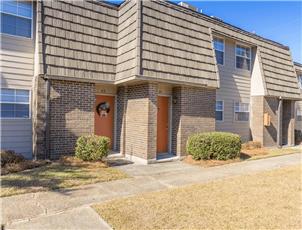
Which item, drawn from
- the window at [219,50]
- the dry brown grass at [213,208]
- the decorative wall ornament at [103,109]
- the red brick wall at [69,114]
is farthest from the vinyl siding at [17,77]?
the window at [219,50]

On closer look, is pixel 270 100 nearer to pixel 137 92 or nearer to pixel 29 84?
pixel 137 92

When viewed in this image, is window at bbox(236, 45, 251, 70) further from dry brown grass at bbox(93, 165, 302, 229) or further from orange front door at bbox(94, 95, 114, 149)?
dry brown grass at bbox(93, 165, 302, 229)

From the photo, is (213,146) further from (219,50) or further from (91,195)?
(219,50)

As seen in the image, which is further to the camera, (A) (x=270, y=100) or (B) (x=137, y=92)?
(A) (x=270, y=100)

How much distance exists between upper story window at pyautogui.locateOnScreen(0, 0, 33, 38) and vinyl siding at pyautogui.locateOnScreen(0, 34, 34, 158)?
10.2 inches

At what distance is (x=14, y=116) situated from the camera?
10.3 meters

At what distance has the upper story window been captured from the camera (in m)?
10.2

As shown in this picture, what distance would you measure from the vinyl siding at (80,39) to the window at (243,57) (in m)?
7.68

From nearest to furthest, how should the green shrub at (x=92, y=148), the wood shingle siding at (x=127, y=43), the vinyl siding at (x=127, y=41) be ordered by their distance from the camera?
the green shrub at (x=92, y=148), the wood shingle siding at (x=127, y=43), the vinyl siding at (x=127, y=41)

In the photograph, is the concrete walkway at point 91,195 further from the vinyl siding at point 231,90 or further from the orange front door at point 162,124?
the vinyl siding at point 231,90

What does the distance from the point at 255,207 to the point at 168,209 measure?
1857 mm

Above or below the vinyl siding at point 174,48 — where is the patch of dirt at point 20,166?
below

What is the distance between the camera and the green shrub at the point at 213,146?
1122 centimetres

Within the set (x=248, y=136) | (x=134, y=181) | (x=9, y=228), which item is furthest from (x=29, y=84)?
(x=248, y=136)
